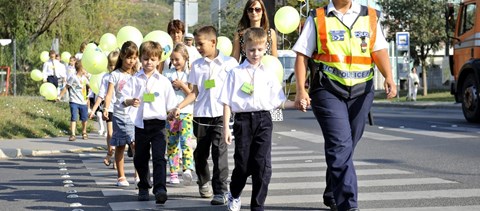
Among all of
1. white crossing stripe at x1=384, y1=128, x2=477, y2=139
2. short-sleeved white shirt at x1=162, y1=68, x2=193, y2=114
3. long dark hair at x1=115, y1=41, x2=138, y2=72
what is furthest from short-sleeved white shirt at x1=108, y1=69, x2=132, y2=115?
white crossing stripe at x1=384, y1=128, x2=477, y2=139

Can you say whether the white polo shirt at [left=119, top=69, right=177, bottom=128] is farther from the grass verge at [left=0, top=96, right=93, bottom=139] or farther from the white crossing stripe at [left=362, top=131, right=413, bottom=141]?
the grass verge at [left=0, top=96, right=93, bottom=139]

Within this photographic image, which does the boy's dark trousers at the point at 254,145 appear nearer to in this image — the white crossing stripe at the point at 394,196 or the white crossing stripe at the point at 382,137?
the white crossing stripe at the point at 394,196

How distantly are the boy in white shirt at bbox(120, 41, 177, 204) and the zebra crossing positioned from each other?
0.36 m

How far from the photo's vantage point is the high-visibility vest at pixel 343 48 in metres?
6.99

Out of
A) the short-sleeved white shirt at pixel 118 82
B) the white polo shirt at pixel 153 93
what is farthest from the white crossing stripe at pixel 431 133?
the white polo shirt at pixel 153 93

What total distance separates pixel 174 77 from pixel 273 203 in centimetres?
201

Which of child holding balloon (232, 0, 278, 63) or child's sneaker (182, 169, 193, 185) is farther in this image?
child's sneaker (182, 169, 193, 185)

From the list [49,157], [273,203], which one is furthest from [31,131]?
[273,203]

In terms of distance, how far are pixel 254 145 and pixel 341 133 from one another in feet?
2.79

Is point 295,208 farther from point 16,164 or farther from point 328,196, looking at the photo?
point 16,164

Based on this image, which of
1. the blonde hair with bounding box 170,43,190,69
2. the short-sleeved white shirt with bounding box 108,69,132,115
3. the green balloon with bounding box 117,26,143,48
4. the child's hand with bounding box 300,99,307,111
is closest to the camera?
the child's hand with bounding box 300,99,307,111

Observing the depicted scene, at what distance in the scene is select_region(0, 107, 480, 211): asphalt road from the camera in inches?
330

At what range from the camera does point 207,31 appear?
8.69 meters

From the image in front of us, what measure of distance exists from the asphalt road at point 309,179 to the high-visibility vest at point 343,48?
1423 mm
